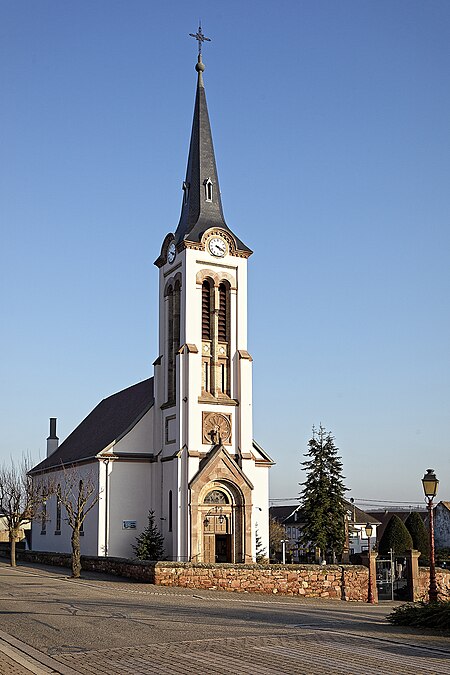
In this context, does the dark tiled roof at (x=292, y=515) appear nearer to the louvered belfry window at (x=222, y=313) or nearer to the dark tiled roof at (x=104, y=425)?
the dark tiled roof at (x=104, y=425)

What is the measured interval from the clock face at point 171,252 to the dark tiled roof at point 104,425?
779 cm

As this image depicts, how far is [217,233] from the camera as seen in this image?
43531mm

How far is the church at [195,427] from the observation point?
40625mm

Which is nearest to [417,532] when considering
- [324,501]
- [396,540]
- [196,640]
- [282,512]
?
[396,540]

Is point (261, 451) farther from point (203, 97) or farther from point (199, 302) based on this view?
point (203, 97)

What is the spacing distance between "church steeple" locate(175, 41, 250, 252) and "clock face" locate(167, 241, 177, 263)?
37 centimetres

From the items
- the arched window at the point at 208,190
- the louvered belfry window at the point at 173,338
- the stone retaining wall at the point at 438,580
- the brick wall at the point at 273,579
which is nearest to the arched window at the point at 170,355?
the louvered belfry window at the point at 173,338

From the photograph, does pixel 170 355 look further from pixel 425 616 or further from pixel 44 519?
pixel 425 616

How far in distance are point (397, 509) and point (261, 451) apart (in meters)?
62.2

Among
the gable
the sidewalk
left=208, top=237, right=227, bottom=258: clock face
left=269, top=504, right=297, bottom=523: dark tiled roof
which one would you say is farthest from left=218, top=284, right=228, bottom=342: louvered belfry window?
left=269, top=504, right=297, bottom=523: dark tiled roof

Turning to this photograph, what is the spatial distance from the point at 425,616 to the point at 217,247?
2854 cm

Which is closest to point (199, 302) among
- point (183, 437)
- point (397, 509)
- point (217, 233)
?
point (217, 233)

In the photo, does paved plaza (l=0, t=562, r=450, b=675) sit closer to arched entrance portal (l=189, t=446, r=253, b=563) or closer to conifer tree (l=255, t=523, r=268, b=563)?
arched entrance portal (l=189, t=446, r=253, b=563)

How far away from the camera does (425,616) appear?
1731 centimetres
